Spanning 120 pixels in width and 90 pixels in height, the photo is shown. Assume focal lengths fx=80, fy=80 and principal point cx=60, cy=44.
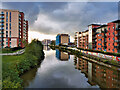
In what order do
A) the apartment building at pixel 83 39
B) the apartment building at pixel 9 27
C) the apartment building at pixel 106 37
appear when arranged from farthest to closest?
1. the apartment building at pixel 83 39
2. the apartment building at pixel 9 27
3. the apartment building at pixel 106 37

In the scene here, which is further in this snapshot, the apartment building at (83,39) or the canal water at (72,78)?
the apartment building at (83,39)

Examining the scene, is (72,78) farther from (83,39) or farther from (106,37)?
(83,39)

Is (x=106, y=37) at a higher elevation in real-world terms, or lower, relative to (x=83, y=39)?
lower

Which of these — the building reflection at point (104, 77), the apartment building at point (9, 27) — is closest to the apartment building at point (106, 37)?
the building reflection at point (104, 77)

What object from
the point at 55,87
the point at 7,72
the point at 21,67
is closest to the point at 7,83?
the point at 7,72

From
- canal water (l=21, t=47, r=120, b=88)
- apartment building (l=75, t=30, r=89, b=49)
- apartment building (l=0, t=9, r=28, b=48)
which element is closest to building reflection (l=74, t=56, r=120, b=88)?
canal water (l=21, t=47, r=120, b=88)

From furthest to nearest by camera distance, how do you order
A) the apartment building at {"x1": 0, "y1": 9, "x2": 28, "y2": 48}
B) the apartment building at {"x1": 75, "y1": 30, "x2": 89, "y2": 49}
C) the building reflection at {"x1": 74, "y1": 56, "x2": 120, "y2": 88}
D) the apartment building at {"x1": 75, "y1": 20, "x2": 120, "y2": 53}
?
the apartment building at {"x1": 75, "y1": 30, "x2": 89, "y2": 49} → the apartment building at {"x1": 0, "y1": 9, "x2": 28, "y2": 48} → the apartment building at {"x1": 75, "y1": 20, "x2": 120, "y2": 53} → the building reflection at {"x1": 74, "y1": 56, "x2": 120, "y2": 88}

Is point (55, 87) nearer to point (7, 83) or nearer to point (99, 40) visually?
point (7, 83)

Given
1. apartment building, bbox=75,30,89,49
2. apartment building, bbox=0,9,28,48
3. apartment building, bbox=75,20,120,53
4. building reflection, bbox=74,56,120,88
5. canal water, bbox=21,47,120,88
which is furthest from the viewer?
apartment building, bbox=75,30,89,49

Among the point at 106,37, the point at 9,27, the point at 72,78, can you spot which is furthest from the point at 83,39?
the point at 9,27

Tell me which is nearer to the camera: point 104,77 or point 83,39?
point 104,77

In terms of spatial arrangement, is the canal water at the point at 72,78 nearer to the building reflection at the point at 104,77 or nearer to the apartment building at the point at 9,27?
the building reflection at the point at 104,77

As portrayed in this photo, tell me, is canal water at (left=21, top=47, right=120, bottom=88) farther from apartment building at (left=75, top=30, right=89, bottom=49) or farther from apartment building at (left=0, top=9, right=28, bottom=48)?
apartment building at (left=0, top=9, right=28, bottom=48)

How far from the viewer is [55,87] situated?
11742mm
